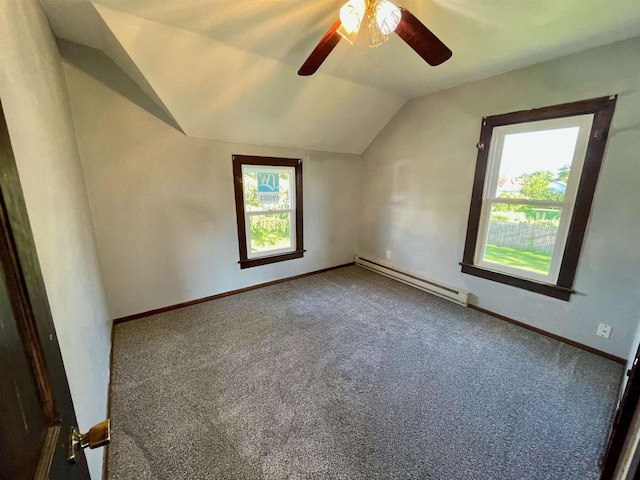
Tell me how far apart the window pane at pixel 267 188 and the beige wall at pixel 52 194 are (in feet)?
5.61

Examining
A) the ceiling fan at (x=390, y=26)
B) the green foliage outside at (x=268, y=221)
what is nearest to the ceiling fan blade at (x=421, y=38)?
the ceiling fan at (x=390, y=26)

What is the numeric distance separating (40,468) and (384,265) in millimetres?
3788

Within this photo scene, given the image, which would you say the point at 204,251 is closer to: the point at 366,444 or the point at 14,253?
the point at 366,444

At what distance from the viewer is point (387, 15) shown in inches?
50.8

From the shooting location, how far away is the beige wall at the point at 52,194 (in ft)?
2.85

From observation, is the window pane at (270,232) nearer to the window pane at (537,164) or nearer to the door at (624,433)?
the window pane at (537,164)

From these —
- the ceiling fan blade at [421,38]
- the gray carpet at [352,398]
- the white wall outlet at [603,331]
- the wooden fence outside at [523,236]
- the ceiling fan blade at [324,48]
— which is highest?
Answer: the ceiling fan blade at [324,48]

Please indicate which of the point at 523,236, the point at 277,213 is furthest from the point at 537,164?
the point at 277,213

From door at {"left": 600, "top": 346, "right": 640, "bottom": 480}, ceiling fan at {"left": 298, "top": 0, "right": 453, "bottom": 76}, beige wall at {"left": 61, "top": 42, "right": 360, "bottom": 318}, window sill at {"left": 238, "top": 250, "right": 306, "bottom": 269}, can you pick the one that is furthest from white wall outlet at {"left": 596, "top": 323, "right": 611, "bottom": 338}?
beige wall at {"left": 61, "top": 42, "right": 360, "bottom": 318}

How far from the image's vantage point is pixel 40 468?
0.40 m

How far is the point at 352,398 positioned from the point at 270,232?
7.55ft

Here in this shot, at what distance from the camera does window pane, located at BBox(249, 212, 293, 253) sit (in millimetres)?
3375

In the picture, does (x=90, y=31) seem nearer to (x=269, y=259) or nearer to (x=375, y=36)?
(x=375, y=36)

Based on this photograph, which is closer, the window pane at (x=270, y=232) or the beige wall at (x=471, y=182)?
the beige wall at (x=471, y=182)
